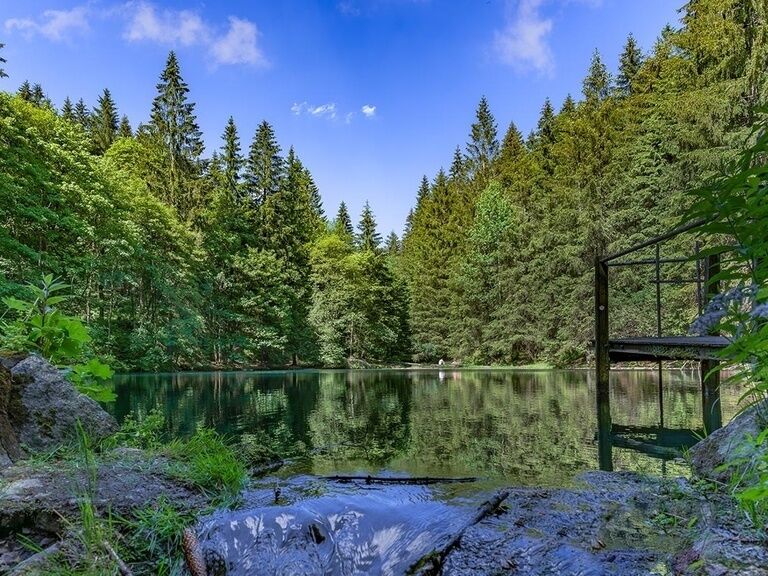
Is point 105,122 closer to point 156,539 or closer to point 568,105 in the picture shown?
point 568,105

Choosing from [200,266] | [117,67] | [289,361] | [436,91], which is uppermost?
[436,91]

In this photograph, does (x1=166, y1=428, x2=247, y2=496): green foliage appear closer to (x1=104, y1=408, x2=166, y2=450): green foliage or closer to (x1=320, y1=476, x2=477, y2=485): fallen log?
(x1=104, y1=408, x2=166, y2=450): green foliage

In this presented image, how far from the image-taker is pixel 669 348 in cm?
708

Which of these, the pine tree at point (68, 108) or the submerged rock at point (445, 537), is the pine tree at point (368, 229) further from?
the submerged rock at point (445, 537)

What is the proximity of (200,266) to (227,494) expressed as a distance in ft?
89.3

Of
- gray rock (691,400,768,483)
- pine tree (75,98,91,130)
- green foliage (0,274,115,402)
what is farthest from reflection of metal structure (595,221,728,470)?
pine tree (75,98,91,130)

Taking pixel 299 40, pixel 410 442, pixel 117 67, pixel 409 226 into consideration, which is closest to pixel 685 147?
pixel 299 40

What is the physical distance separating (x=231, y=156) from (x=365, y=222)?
10.8 m

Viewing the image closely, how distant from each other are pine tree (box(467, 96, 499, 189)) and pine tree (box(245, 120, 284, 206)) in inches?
621

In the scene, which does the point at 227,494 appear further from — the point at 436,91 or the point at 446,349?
the point at 446,349

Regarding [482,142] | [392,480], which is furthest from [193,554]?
[482,142]

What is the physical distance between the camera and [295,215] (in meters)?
34.1

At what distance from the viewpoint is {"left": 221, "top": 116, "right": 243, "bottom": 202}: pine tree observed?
104 ft

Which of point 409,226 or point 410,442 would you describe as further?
point 409,226
